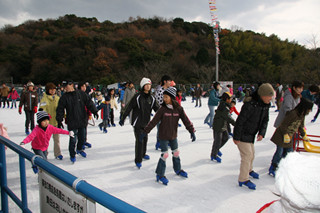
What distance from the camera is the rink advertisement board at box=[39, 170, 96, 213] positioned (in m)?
1.14

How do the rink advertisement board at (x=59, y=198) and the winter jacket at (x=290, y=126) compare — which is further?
the winter jacket at (x=290, y=126)

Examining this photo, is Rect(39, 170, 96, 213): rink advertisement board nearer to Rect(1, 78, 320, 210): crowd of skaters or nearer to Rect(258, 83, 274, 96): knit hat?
Rect(1, 78, 320, 210): crowd of skaters

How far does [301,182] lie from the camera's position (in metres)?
0.80

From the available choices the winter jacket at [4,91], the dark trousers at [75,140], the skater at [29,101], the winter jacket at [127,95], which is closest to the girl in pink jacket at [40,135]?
the dark trousers at [75,140]

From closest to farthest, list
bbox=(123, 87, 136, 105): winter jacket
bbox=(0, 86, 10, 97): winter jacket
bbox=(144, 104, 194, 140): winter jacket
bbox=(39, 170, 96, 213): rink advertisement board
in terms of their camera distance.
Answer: bbox=(39, 170, 96, 213): rink advertisement board, bbox=(144, 104, 194, 140): winter jacket, bbox=(123, 87, 136, 105): winter jacket, bbox=(0, 86, 10, 97): winter jacket

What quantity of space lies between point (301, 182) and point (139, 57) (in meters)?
36.2

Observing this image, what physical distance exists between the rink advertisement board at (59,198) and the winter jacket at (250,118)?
101 inches

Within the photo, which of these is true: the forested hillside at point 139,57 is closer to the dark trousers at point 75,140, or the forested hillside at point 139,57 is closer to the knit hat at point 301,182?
the dark trousers at point 75,140

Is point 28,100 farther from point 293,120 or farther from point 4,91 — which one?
point 4,91

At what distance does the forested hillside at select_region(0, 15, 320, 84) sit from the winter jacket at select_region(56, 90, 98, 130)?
27730 mm

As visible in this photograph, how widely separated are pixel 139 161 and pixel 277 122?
2.80 m

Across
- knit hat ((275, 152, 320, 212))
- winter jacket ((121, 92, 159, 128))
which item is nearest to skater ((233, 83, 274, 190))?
winter jacket ((121, 92, 159, 128))

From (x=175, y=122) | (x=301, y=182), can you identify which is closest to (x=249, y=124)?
(x=175, y=122)

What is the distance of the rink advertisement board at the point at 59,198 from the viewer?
1142mm
